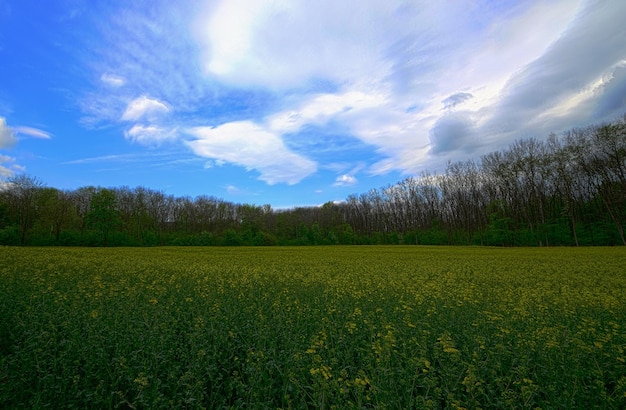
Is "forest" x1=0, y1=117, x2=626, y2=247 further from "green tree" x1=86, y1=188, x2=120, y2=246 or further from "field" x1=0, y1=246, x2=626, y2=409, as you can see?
"field" x1=0, y1=246, x2=626, y2=409

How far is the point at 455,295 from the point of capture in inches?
414

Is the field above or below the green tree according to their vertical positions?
Answer: below

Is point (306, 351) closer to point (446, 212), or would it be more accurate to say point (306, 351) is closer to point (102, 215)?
point (102, 215)

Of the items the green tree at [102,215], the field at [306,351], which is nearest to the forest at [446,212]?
the green tree at [102,215]

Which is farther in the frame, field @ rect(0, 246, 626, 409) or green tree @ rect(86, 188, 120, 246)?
green tree @ rect(86, 188, 120, 246)

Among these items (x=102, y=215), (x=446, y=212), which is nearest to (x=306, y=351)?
(x=102, y=215)

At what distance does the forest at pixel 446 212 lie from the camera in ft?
167

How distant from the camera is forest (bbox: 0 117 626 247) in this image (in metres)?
50.8

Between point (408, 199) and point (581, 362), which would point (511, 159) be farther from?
point (581, 362)

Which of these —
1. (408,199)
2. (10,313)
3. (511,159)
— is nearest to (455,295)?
(10,313)

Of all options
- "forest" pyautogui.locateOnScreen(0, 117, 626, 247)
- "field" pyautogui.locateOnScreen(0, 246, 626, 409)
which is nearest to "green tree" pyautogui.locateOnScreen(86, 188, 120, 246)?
"forest" pyautogui.locateOnScreen(0, 117, 626, 247)

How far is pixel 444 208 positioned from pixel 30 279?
272ft

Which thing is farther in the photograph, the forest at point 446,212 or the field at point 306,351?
the forest at point 446,212

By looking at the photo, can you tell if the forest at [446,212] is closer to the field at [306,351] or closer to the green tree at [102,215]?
the green tree at [102,215]
